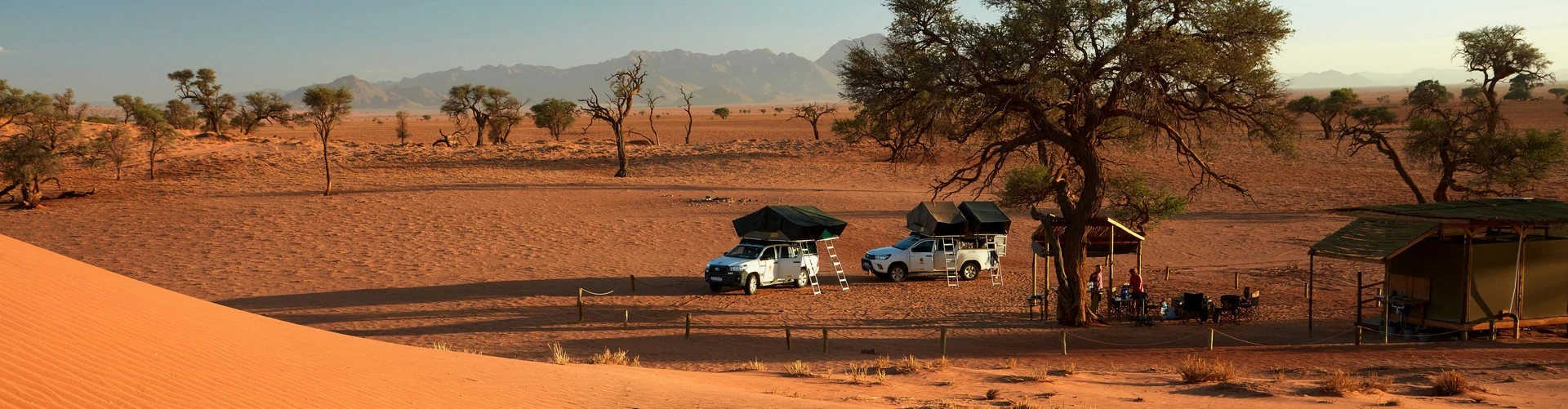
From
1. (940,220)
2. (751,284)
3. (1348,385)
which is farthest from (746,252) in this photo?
(1348,385)

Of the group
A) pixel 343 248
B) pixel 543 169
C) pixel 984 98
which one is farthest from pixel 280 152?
pixel 984 98

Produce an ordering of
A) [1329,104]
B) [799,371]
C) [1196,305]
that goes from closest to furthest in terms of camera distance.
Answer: [799,371] → [1196,305] → [1329,104]

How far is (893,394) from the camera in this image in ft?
43.7

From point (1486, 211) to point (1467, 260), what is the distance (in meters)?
0.94

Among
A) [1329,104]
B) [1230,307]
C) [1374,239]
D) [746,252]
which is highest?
[1329,104]

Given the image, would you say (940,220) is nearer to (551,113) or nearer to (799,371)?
(799,371)

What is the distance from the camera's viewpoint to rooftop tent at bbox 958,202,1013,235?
26.0 m

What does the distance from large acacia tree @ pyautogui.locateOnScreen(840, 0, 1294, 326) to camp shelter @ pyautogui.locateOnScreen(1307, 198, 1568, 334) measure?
2.47 m

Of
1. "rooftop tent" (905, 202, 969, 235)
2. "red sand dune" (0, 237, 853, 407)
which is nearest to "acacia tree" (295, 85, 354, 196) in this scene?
"rooftop tent" (905, 202, 969, 235)

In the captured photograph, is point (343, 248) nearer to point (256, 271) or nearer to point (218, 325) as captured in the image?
point (256, 271)

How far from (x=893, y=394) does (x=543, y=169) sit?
40.7 meters

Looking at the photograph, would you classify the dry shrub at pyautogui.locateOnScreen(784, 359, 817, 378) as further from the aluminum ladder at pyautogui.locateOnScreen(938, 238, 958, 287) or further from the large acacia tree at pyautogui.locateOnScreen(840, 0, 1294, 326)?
the aluminum ladder at pyautogui.locateOnScreen(938, 238, 958, 287)

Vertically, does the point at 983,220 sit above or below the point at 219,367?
above

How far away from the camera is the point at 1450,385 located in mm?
13375
